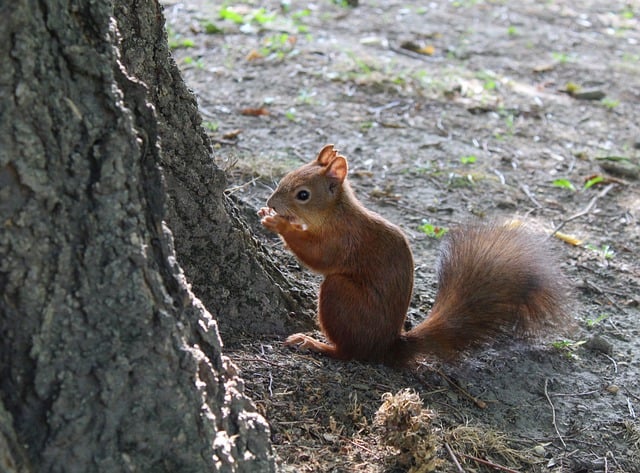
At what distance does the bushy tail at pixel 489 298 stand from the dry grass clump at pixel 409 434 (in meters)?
0.68

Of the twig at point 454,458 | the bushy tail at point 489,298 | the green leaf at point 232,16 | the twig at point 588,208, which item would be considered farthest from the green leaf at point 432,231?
the green leaf at point 232,16

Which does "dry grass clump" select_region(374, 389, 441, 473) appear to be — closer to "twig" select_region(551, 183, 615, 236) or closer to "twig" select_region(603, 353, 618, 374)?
"twig" select_region(603, 353, 618, 374)

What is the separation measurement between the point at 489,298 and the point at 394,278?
35 centimetres

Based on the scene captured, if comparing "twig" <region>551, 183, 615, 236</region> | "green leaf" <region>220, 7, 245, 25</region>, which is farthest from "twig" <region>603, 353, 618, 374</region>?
"green leaf" <region>220, 7, 245, 25</region>

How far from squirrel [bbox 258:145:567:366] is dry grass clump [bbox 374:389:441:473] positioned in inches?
26.2

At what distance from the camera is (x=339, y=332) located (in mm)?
2789

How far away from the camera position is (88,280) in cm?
157

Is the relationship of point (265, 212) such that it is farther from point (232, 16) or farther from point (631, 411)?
point (232, 16)

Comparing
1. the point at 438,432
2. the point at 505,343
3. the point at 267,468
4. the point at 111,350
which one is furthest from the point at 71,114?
the point at 505,343

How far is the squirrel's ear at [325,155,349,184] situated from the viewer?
3.05 m

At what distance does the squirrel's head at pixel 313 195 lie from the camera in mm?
3035

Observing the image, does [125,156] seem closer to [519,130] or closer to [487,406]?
[487,406]

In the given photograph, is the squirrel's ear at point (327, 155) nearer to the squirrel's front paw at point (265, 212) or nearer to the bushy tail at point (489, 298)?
the squirrel's front paw at point (265, 212)

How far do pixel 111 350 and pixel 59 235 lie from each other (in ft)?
0.79
